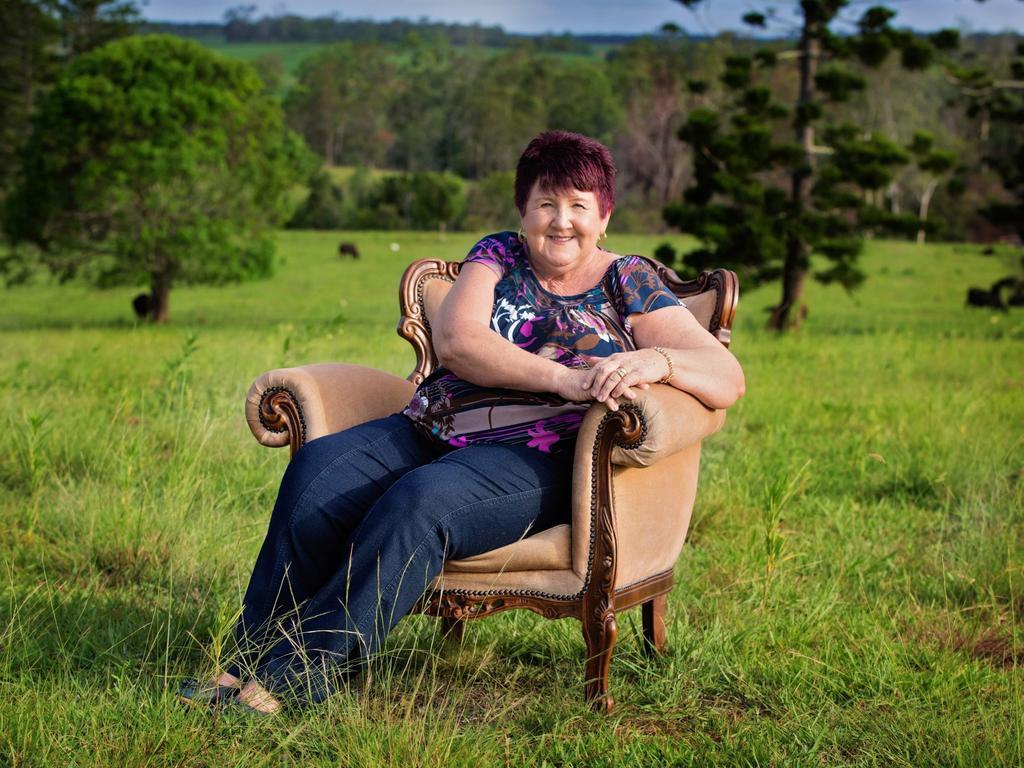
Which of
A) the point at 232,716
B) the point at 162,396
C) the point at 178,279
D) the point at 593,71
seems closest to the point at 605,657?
the point at 232,716

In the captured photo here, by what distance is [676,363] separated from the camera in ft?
9.83

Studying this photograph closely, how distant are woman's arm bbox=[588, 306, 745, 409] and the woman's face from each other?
26 cm

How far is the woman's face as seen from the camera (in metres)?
3.22

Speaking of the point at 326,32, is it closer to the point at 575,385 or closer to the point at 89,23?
the point at 89,23

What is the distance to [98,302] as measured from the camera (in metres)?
21.2

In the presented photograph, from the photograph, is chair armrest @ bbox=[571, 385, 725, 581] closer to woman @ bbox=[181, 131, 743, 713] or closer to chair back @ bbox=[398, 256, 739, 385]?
woman @ bbox=[181, 131, 743, 713]

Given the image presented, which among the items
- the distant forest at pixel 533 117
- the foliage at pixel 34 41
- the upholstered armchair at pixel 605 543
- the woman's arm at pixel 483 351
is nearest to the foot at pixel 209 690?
the upholstered armchair at pixel 605 543

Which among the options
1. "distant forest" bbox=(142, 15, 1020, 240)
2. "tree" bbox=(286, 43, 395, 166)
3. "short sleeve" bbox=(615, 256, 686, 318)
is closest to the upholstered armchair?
"short sleeve" bbox=(615, 256, 686, 318)

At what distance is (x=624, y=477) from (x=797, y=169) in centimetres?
1115

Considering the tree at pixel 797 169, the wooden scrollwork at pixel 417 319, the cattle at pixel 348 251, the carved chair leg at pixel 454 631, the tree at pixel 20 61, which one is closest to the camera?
the carved chair leg at pixel 454 631

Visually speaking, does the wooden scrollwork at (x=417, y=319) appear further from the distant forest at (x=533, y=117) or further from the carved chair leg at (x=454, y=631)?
the distant forest at (x=533, y=117)

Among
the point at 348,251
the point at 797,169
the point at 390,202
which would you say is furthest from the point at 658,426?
the point at 390,202

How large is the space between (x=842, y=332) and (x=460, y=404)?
11.3 metres

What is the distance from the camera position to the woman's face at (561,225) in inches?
127
